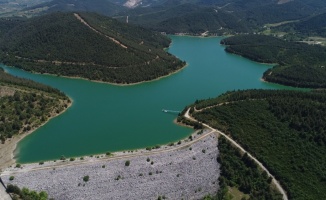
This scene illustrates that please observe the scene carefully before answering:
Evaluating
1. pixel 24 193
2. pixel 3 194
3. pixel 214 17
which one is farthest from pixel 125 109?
pixel 214 17

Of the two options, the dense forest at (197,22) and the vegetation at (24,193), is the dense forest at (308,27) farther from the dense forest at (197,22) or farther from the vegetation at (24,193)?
the vegetation at (24,193)

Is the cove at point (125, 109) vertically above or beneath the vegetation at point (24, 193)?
above

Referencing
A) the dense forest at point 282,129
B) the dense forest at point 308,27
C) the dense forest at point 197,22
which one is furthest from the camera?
the dense forest at point 197,22

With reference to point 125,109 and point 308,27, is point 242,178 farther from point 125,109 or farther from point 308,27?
point 308,27

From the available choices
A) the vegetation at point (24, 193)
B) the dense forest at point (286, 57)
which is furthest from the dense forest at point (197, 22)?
the vegetation at point (24, 193)

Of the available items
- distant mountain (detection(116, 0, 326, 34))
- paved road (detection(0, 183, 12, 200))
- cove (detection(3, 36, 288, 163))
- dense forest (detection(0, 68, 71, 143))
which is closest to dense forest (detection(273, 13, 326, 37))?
distant mountain (detection(116, 0, 326, 34))

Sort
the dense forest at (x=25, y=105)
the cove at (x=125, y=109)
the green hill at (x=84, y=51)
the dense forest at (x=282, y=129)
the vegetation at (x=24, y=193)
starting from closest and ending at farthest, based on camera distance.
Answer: the vegetation at (x=24, y=193)
the dense forest at (x=282, y=129)
the cove at (x=125, y=109)
the dense forest at (x=25, y=105)
the green hill at (x=84, y=51)

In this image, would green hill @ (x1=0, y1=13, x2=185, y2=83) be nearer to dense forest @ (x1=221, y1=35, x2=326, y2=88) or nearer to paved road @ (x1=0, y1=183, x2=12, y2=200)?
dense forest @ (x1=221, y1=35, x2=326, y2=88)
